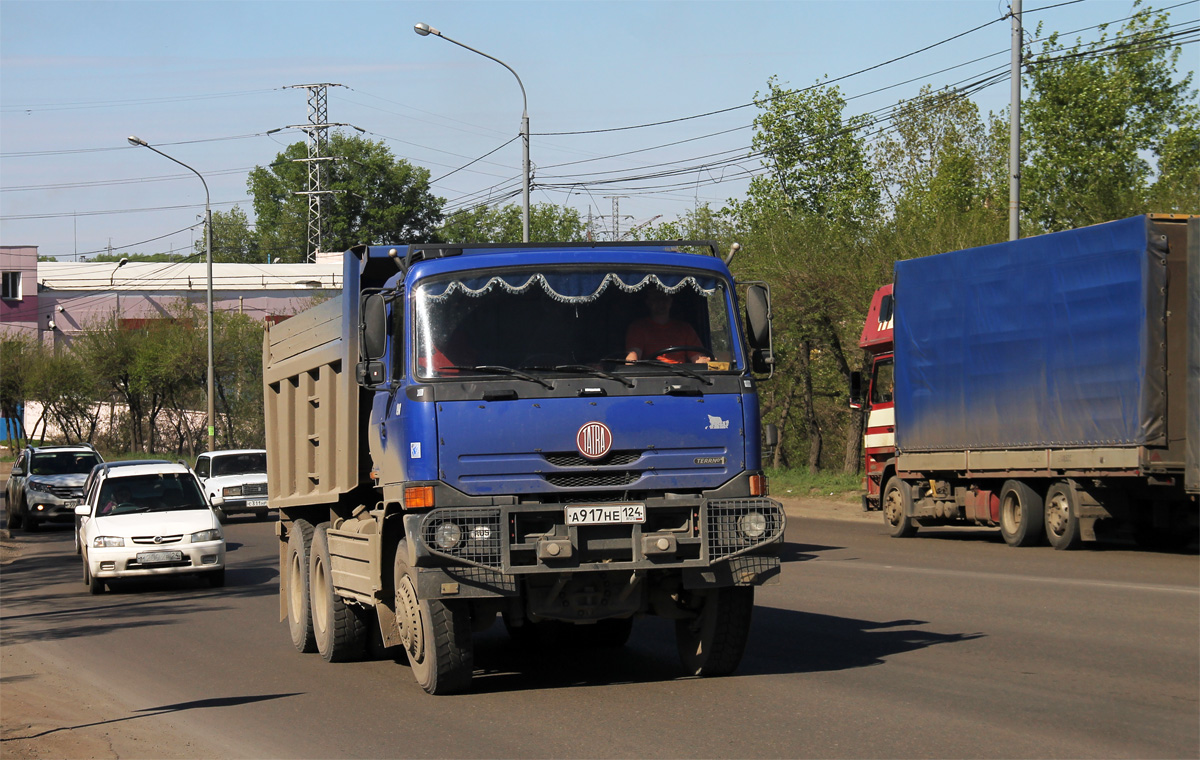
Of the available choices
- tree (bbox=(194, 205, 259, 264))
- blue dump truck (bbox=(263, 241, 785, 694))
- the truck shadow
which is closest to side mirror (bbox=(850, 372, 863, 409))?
the truck shadow

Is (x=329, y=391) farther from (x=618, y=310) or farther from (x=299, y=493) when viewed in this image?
(x=618, y=310)

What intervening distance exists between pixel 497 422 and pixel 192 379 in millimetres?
55805

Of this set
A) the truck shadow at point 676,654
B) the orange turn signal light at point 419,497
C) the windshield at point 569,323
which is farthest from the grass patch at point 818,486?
the orange turn signal light at point 419,497

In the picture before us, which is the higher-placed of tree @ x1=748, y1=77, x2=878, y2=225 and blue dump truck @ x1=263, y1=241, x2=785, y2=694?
tree @ x1=748, y1=77, x2=878, y2=225

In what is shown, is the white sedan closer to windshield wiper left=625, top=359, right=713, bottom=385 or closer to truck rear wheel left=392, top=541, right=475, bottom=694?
truck rear wheel left=392, top=541, right=475, bottom=694

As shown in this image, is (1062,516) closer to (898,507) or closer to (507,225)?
(898,507)

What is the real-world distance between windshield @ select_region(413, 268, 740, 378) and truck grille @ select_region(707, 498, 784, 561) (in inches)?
36.2

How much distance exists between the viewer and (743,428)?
880cm

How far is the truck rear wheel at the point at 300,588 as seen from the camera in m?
11.5

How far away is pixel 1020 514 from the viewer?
2011 centimetres

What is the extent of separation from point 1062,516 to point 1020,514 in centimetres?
91

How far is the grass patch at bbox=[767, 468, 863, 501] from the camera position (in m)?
31.9

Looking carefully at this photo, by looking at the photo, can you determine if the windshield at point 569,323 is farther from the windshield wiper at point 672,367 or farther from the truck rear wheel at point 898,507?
the truck rear wheel at point 898,507

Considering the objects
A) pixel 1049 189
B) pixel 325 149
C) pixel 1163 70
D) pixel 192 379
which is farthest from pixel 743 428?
pixel 325 149
